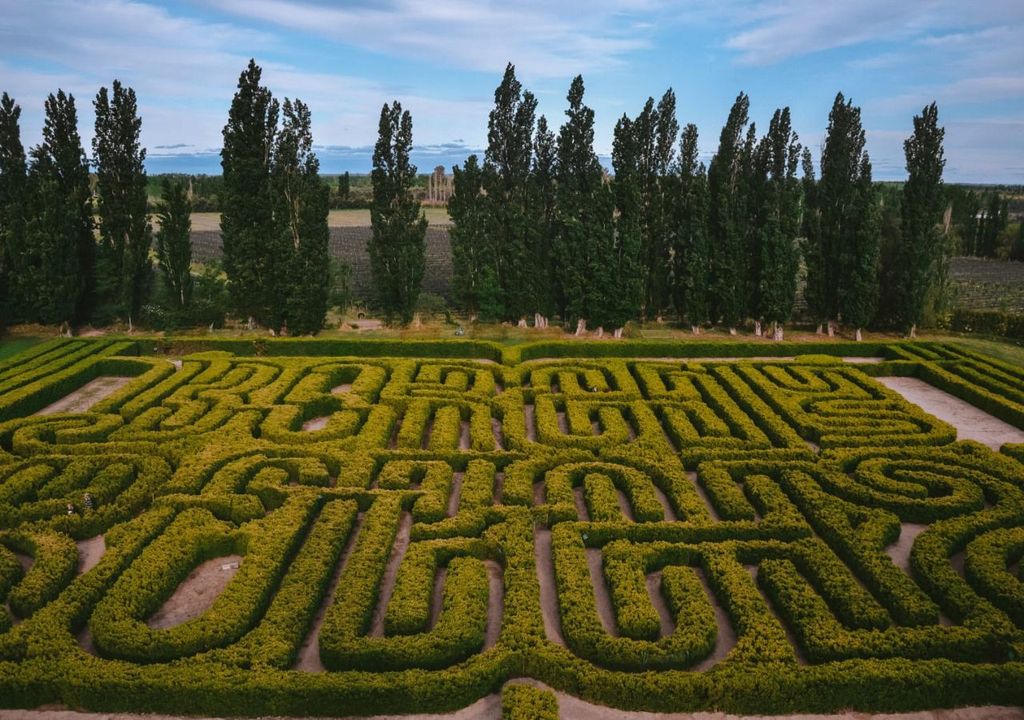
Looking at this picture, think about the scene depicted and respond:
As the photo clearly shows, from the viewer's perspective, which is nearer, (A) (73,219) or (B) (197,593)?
(B) (197,593)

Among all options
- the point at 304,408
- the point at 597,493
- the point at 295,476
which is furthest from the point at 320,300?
the point at 597,493

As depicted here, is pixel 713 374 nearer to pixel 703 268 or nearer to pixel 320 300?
pixel 703 268

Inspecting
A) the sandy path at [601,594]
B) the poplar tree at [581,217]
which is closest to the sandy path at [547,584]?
the sandy path at [601,594]

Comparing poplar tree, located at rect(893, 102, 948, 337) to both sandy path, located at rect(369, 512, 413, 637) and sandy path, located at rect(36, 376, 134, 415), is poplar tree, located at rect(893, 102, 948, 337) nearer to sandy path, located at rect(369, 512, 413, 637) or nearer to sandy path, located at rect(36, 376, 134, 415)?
sandy path, located at rect(369, 512, 413, 637)

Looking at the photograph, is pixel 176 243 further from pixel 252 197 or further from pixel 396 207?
pixel 396 207

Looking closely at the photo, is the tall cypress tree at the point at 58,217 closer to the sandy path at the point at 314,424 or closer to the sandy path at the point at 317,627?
the sandy path at the point at 314,424

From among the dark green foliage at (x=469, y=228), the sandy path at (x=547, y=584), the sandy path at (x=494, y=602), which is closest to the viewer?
the sandy path at (x=494, y=602)

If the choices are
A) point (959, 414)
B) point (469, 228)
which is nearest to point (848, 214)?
point (959, 414)
